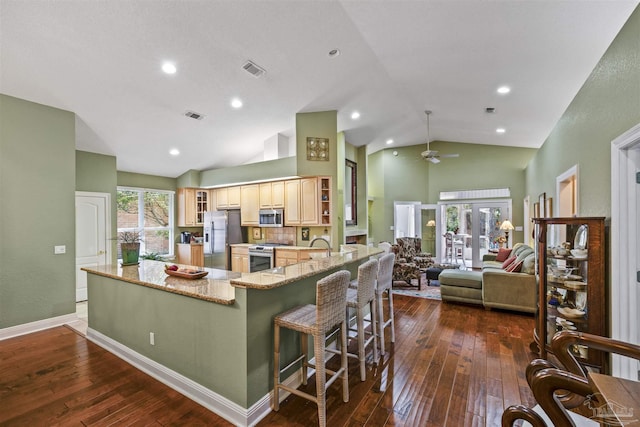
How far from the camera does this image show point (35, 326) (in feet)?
12.1

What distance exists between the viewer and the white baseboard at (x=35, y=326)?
350cm

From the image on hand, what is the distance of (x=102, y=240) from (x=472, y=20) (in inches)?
261

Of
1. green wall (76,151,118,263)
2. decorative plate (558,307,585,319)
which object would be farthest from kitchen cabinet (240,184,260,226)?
decorative plate (558,307,585,319)

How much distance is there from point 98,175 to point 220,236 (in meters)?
2.59

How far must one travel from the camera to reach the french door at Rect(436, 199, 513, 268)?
7926 millimetres

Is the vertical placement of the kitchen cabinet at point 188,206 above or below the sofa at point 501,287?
above

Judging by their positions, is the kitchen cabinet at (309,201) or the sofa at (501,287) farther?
the kitchen cabinet at (309,201)

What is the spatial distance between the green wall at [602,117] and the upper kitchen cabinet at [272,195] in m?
4.69

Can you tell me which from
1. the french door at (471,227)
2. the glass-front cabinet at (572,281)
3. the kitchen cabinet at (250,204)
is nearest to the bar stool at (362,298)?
the glass-front cabinet at (572,281)

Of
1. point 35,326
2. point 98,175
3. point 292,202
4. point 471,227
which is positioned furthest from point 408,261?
point 98,175

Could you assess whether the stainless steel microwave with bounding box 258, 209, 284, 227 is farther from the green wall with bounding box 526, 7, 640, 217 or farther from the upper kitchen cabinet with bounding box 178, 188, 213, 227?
the green wall with bounding box 526, 7, 640, 217

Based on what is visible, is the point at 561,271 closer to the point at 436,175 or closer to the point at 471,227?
the point at 471,227

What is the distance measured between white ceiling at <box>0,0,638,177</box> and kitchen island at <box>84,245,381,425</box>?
8.12 feet

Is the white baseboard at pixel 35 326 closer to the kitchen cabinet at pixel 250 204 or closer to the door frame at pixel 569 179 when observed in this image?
the kitchen cabinet at pixel 250 204
